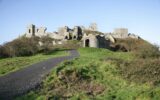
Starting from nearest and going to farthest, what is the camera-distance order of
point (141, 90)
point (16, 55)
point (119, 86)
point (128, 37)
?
point (141, 90)
point (119, 86)
point (16, 55)
point (128, 37)

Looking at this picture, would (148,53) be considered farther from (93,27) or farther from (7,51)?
(93,27)

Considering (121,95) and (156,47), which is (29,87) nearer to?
(121,95)

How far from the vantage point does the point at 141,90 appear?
2153 centimetres

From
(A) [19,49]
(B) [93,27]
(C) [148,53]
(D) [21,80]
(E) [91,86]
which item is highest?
(B) [93,27]

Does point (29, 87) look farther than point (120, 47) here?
No

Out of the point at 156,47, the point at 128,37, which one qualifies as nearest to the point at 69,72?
the point at 156,47

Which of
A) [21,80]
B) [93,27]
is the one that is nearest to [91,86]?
[21,80]

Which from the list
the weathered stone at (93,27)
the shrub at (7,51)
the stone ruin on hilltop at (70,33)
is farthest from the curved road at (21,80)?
the weathered stone at (93,27)

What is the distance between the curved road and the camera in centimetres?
2323

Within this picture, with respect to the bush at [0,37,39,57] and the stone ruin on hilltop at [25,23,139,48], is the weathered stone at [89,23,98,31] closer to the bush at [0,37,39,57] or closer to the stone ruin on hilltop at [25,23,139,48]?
the stone ruin on hilltop at [25,23,139,48]

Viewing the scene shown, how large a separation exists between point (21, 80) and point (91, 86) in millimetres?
5387

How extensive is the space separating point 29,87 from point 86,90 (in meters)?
3.88

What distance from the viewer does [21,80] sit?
26719 mm

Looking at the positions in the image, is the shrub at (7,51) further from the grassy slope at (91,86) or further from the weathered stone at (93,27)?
the weathered stone at (93,27)
